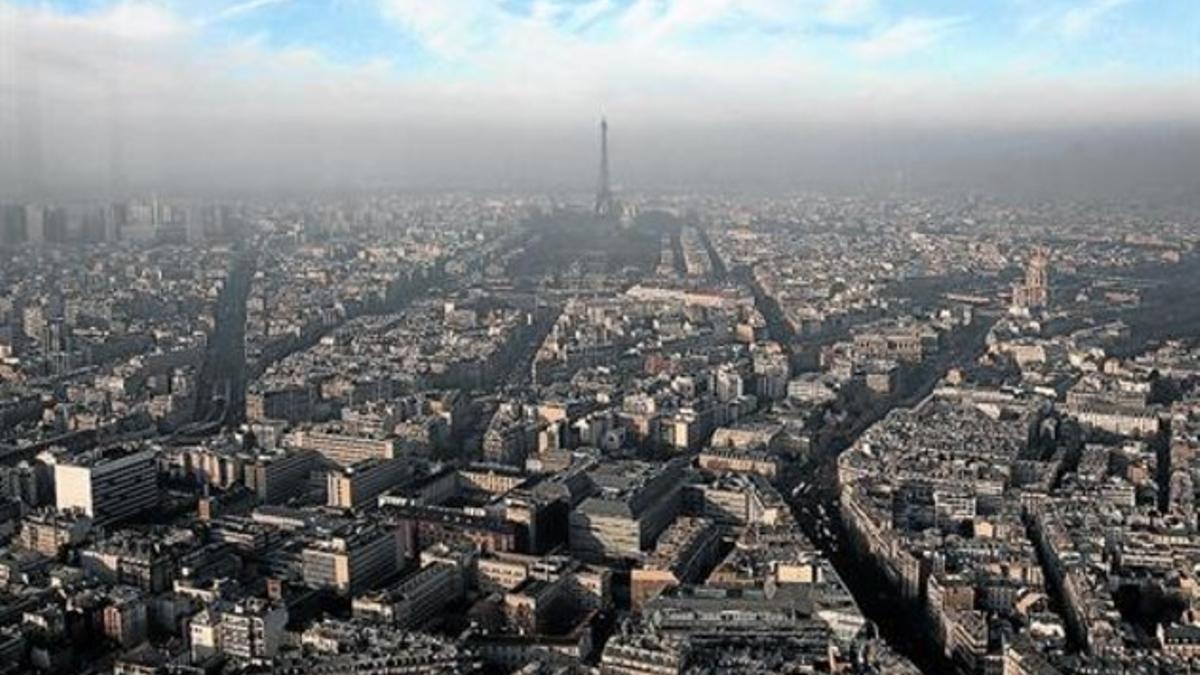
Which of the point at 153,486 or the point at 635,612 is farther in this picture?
the point at 153,486

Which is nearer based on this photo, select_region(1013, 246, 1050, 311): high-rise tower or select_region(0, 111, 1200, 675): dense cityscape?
select_region(0, 111, 1200, 675): dense cityscape

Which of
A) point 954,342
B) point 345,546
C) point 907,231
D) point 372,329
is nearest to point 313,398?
point 372,329

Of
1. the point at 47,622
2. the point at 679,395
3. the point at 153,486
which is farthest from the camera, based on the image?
the point at 679,395

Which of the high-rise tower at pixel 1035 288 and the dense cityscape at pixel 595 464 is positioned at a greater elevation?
the high-rise tower at pixel 1035 288

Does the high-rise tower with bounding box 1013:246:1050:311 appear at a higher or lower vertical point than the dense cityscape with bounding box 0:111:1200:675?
higher

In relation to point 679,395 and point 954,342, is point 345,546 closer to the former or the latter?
point 679,395

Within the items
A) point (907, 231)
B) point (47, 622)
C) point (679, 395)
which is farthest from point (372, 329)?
point (907, 231)

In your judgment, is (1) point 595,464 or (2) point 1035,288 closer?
(1) point 595,464

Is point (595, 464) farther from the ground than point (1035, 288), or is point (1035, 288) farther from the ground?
point (1035, 288)

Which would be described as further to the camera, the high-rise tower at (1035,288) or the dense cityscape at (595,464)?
the high-rise tower at (1035,288)

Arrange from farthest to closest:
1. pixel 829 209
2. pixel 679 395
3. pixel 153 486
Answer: pixel 829 209 < pixel 679 395 < pixel 153 486
